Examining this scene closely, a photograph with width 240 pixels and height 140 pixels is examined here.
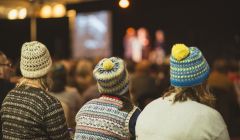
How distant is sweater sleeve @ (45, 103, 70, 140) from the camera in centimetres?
339

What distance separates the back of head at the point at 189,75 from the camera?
290cm

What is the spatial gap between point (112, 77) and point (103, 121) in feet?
1.02

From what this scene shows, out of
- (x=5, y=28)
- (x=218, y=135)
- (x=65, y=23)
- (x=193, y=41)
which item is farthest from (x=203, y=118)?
(x=193, y=41)

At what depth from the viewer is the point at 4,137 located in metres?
3.59

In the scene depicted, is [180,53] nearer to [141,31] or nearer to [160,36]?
[141,31]

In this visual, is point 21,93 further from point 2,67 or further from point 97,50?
point 97,50

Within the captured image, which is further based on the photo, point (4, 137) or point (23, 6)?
point (23, 6)

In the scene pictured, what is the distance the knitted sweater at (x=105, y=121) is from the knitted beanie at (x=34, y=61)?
43cm

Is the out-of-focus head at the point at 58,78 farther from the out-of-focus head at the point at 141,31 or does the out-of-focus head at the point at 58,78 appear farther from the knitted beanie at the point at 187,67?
the out-of-focus head at the point at 141,31

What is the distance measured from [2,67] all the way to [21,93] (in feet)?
3.39

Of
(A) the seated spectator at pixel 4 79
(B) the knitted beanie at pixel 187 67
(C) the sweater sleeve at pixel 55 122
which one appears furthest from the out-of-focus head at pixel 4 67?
(B) the knitted beanie at pixel 187 67

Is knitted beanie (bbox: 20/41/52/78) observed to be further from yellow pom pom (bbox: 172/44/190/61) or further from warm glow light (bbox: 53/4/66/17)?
warm glow light (bbox: 53/4/66/17)

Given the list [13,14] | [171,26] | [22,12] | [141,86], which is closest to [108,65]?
[141,86]

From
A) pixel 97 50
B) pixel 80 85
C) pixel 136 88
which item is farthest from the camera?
pixel 97 50
